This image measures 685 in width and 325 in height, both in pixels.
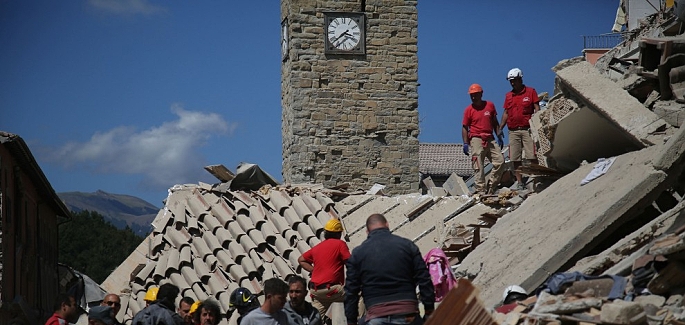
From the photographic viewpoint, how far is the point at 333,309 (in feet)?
36.5

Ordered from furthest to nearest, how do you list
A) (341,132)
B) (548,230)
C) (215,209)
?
(341,132), (215,209), (548,230)

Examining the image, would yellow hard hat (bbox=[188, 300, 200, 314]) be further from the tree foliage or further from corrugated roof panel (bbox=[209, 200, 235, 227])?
the tree foliage

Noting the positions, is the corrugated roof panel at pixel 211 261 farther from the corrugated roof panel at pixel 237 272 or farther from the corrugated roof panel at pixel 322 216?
the corrugated roof panel at pixel 322 216

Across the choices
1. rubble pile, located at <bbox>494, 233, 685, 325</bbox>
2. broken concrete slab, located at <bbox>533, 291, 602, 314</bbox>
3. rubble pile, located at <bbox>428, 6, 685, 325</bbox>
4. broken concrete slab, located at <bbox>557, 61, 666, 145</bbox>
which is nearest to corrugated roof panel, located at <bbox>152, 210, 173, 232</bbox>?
rubble pile, located at <bbox>428, 6, 685, 325</bbox>

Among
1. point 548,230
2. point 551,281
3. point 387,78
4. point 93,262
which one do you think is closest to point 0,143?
point 548,230

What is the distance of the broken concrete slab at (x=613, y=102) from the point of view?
1116 centimetres

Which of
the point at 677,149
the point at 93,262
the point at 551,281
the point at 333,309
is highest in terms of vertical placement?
the point at 677,149

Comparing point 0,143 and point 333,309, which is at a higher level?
point 0,143

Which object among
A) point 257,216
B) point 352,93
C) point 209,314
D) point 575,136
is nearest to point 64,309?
point 209,314

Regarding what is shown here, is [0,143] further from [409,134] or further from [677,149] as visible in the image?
[409,134]

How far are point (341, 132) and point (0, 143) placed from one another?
11.8m

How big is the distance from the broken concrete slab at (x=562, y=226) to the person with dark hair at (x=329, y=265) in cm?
116

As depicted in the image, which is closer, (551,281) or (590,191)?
(551,281)

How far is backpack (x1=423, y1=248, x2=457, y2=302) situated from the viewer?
1042 cm
